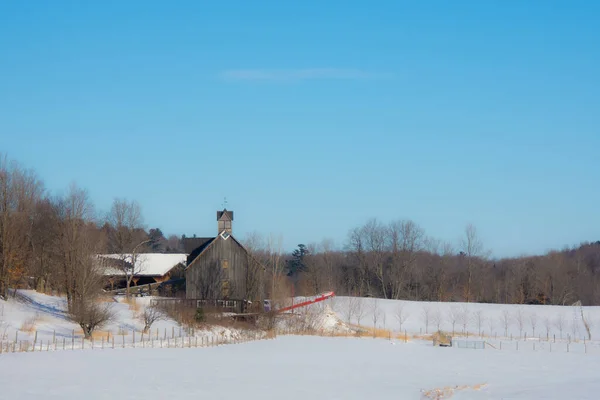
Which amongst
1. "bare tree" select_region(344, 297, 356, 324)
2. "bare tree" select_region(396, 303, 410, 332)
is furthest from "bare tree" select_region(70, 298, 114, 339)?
"bare tree" select_region(396, 303, 410, 332)

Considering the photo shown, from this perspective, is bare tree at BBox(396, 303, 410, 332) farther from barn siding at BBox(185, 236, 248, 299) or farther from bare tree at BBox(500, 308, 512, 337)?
barn siding at BBox(185, 236, 248, 299)

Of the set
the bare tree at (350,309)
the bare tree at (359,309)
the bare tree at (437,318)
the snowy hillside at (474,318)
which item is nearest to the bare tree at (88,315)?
the snowy hillside at (474,318)

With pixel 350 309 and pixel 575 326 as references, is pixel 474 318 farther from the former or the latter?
pixel 350 309

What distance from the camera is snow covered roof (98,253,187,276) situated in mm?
66331

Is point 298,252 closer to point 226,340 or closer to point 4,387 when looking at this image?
point 226,340

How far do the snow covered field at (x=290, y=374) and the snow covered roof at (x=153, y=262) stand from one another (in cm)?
2687

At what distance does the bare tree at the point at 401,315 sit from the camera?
6097 cm

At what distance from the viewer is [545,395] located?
2517 centimetres

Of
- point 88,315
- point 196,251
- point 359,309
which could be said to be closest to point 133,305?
point 88,315

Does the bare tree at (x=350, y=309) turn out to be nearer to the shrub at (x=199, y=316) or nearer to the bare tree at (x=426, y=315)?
the bare tree at (x=426, y=315)

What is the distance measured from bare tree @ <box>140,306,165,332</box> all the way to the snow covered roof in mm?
18637

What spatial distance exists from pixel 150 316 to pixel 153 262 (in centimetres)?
2590

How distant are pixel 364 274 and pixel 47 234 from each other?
40938 mm

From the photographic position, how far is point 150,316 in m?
43.9
